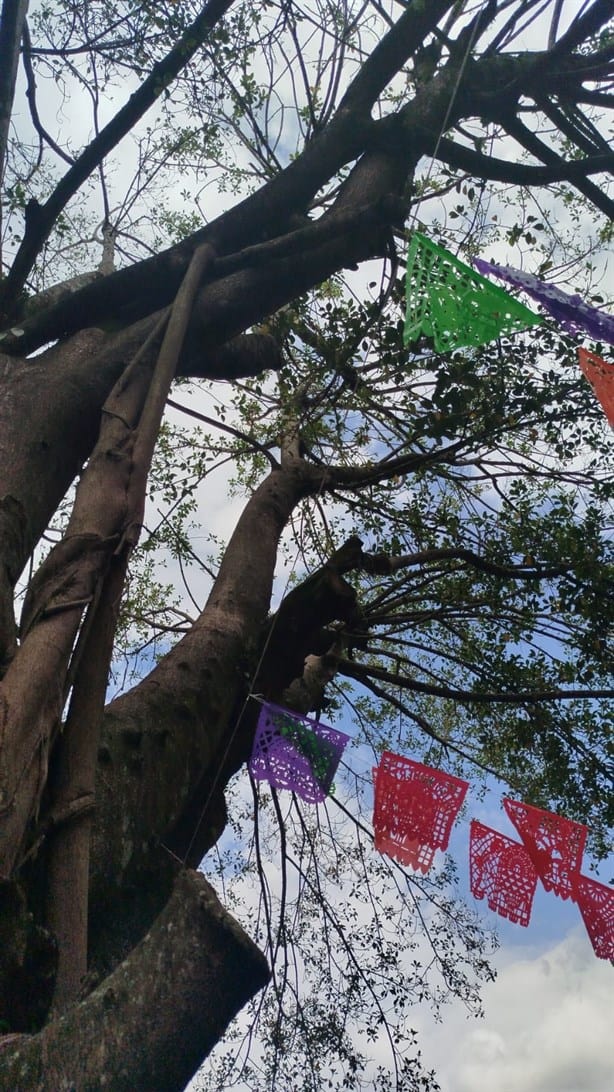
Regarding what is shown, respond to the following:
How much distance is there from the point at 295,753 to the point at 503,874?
1.05 m

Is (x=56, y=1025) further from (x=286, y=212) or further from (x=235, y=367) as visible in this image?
(x=286, y=212)

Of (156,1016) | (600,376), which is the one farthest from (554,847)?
(156,1016)

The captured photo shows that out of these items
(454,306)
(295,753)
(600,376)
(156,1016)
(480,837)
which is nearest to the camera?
(156,1016)

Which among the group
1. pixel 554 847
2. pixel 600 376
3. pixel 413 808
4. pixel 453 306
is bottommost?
pixel 413 808

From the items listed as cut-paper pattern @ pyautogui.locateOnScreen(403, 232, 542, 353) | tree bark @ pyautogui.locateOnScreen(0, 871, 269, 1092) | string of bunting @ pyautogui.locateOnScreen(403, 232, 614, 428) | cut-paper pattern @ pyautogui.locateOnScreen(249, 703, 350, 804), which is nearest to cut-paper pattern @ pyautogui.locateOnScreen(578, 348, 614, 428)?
string of bunting @ pyautogui.locateOnScreen(403, 232, 614, 428)

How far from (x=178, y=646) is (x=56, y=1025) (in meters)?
1.70

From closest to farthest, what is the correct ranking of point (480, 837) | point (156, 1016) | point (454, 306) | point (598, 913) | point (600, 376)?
point (156, 1016) < point (454, 306) < point (600, 376) < point (598, 913) < point (480, 837)

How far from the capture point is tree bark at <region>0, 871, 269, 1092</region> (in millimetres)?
1135

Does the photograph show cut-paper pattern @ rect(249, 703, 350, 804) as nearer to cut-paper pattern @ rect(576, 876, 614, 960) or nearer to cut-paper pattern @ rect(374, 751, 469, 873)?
cut-paper pattern @ rect(374, 751, 469, 873)

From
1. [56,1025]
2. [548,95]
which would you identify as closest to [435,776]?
[56,1025]

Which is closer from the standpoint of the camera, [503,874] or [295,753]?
[295,753]

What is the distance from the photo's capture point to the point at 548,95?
3.75 metres

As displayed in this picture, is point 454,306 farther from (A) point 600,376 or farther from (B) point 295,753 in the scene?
(B) point 295,753

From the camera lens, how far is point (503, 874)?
332 cm
